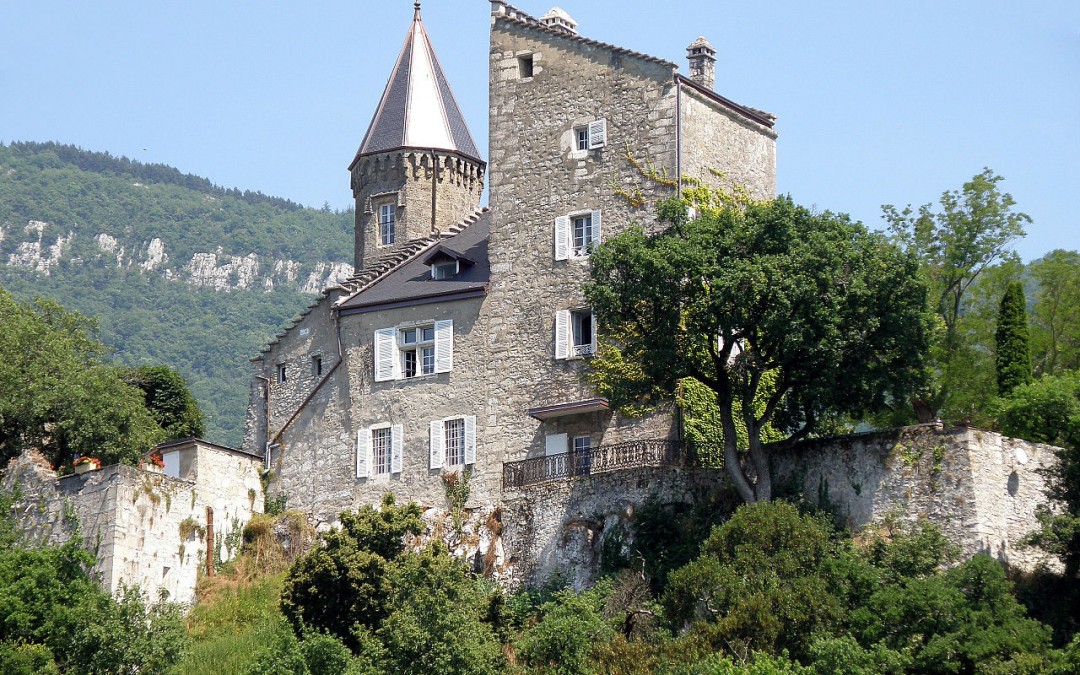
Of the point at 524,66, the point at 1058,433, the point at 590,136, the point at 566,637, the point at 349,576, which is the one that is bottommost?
the point at 566,637

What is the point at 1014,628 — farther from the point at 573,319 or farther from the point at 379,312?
the point at 379,312

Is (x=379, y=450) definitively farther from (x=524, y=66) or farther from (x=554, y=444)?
(x=524, y=66)

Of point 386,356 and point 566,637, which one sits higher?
point 386,356

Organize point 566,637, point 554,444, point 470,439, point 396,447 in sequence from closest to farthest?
point 566,637, point 554,444, point 470,439, point 396,447

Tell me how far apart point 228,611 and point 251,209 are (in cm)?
14198

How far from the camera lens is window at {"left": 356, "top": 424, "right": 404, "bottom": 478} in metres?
52.9

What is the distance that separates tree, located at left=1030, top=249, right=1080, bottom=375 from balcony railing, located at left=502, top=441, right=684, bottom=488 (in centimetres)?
1316

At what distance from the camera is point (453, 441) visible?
171 feet

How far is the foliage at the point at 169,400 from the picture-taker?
204 ft

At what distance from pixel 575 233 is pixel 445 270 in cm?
489

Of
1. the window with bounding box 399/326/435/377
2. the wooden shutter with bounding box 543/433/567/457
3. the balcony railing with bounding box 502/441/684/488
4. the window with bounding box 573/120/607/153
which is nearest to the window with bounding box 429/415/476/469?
the balcony railing with bounding box 502/441/684/488

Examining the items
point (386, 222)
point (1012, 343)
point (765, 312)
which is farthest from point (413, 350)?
point (1012, 343)

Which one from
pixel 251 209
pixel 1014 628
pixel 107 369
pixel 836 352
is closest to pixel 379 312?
pixel 107 369

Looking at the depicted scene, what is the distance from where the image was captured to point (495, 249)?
53.1 meters
